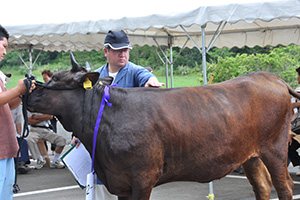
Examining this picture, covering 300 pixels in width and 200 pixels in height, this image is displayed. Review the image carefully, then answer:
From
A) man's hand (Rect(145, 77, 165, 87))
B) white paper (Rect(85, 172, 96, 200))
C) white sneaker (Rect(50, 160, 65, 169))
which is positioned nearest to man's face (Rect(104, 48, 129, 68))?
man's hand (Rect(145, 77, 165, 87))

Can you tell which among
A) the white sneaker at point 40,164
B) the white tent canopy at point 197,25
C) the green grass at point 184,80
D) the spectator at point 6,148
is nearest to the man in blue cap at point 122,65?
the spectator at point 6,148

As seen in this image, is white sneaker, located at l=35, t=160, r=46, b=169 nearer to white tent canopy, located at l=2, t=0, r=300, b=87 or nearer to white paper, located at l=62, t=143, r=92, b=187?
white tent canopy, located at l=2, t=0, r=300, b=87

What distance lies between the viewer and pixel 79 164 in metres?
3.76

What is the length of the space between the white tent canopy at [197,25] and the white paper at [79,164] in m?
3.17

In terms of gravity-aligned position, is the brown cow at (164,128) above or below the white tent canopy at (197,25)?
below

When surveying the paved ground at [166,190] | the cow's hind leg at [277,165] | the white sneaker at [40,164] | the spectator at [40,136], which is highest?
the cow's hind leg at [277,165]

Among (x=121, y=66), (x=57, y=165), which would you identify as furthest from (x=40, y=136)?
(x=121, y=66)

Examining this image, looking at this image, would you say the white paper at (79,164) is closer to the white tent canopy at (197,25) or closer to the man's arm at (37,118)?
the white tent canopy at (197,25)

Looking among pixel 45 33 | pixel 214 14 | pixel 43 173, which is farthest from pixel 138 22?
pixel 43 173

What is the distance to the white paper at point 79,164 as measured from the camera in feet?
12.3

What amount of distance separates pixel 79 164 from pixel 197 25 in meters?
5.38

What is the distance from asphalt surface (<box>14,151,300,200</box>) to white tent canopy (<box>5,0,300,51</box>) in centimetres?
272

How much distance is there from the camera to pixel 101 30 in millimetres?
7137

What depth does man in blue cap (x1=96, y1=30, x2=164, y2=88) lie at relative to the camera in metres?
3.74
